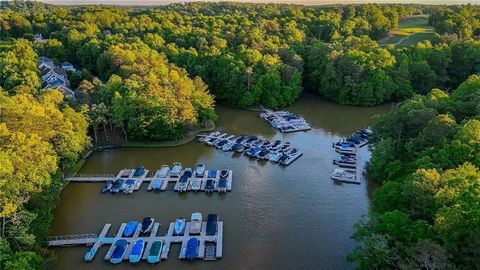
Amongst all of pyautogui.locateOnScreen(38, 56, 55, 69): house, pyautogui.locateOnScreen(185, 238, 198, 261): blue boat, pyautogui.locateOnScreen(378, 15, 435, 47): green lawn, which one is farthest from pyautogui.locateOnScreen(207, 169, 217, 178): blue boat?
pyautogui.locateOnScreen(378, 15, 435, 47): green lawn

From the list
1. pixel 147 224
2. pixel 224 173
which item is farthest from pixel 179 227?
pixel 224 173

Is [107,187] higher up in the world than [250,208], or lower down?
higher up

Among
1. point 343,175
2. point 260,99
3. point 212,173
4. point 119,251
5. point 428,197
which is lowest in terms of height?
point 343,175

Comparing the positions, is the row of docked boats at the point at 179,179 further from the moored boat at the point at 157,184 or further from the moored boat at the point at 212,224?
the moored boat at the point at 212,224

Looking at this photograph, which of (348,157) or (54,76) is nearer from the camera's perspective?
(348,157)

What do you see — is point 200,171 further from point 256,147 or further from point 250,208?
point 256,147

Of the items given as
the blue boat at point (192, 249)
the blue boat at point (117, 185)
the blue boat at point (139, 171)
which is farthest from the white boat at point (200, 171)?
the blue boat at point (192, 249)
